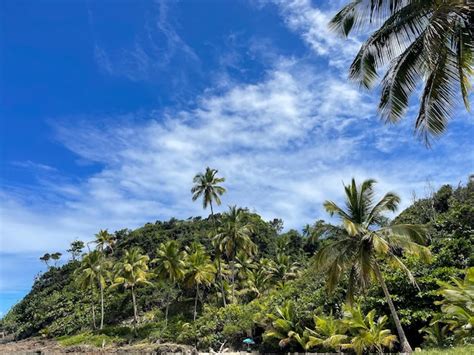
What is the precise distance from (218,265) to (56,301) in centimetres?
3211

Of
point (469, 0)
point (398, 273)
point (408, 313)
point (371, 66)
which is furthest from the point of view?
point (398, 273)

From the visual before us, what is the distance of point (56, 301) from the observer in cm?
6347

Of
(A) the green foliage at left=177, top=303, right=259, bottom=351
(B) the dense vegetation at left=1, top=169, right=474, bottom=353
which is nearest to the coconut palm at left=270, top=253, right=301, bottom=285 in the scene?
(B) the dense vegetation at left=1, top=169, right=474, bottom=353

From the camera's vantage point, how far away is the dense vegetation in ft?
59.2

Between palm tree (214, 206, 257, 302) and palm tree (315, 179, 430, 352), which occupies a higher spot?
palm tree (214, 206, 257, 302)

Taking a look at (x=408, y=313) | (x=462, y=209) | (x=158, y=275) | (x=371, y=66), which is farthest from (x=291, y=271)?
(x=371, y=66)

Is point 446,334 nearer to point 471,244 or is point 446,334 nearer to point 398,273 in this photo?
point 398,273

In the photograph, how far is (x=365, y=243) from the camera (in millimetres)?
17656

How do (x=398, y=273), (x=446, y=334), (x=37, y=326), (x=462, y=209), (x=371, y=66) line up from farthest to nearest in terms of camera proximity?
(x=37, y=326)
(x=462, y=209)
(x=398, y=273)
(x=446, y=334)
(x=371, y=66)

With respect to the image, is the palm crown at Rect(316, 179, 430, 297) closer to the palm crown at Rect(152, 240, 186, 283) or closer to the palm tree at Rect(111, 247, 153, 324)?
the palm crown at Rect(152, 240, 186, 283)

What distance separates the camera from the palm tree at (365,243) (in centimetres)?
1733

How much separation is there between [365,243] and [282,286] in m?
27.2

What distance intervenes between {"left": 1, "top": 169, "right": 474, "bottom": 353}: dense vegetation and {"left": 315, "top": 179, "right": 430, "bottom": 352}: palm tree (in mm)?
48

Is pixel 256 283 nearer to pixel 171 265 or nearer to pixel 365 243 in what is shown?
pixel 171 265
